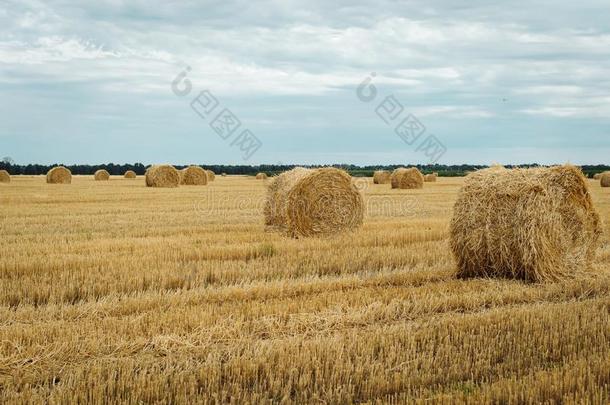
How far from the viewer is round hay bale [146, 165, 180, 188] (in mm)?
30938

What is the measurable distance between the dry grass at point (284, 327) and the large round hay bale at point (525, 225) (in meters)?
0.34

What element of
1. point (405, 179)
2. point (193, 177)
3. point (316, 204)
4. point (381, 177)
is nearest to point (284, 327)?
point (316, 204)

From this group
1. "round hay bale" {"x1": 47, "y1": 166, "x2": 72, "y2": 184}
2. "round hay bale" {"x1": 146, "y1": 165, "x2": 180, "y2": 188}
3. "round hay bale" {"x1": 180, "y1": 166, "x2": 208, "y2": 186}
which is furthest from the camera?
"round hay bale" {"x1": 47, "y1": 166, "x2": 72, "y2": 184}

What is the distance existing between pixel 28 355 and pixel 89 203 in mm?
16093

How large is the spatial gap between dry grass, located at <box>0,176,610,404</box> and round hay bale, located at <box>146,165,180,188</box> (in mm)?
20205

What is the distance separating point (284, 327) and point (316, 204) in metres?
7.25

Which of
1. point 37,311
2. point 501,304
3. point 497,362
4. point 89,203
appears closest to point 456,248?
point 501,304

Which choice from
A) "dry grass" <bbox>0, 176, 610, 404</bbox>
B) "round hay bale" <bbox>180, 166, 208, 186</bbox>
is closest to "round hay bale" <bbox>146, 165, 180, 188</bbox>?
"round hay bale" <bbox>180, 166, 208, 186</bbox>

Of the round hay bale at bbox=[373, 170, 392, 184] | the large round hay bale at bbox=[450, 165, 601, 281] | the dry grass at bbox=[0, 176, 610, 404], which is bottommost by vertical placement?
the dry grass at bbox=[0, 176, 610, 404]

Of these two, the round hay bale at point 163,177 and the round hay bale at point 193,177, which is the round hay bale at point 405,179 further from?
the round hay bale at point 163,177

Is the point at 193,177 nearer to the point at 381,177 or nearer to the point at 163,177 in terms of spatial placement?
the point at 163,177

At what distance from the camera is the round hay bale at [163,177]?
102ft

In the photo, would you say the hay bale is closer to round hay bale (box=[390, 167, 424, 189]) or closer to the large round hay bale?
the large round hay bale

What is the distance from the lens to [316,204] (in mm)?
12953
